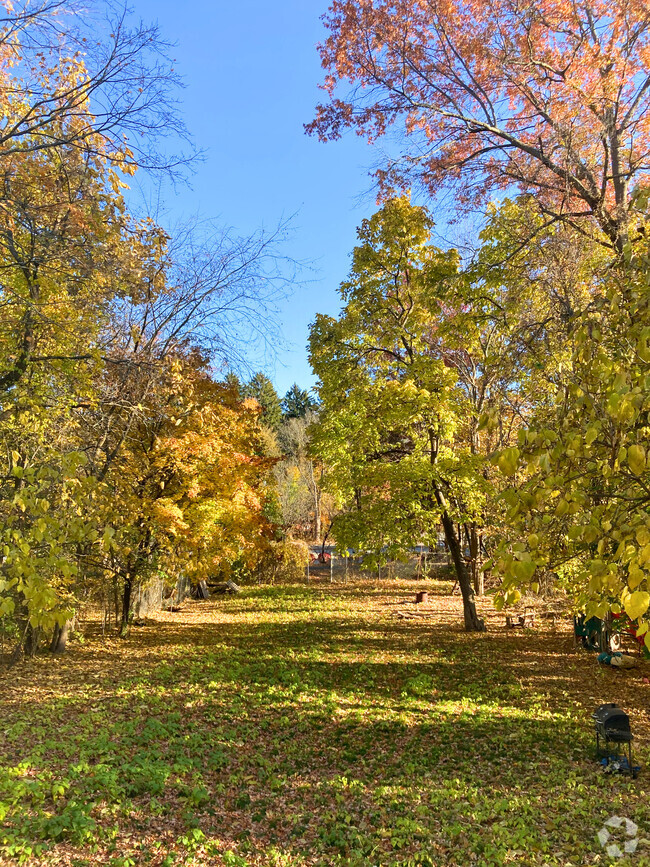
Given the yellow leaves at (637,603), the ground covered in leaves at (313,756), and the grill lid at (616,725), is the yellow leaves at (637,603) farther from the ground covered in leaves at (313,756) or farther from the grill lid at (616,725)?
the grill lid at (616,725)

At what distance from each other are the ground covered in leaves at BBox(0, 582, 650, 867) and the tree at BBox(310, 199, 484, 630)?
2.83 meters

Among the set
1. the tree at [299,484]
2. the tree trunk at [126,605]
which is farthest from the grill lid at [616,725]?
the tree at [299,484]

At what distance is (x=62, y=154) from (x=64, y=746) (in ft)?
19.3

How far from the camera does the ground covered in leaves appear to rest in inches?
166

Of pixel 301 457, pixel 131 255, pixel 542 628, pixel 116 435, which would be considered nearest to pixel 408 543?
pixel 542 628

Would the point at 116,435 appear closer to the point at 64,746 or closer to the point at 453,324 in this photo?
the point at 64,746

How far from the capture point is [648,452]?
1.79m

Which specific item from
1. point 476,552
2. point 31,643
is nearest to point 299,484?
point 476,552

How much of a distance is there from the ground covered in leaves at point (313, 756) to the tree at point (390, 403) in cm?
283

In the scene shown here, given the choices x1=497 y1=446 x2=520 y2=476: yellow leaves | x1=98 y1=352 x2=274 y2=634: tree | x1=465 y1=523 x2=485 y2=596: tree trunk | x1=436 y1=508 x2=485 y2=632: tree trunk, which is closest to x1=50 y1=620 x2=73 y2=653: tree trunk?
x1=98 y1=352 x2=274 y2=634: tree

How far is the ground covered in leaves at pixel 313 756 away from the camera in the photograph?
4.21 meters

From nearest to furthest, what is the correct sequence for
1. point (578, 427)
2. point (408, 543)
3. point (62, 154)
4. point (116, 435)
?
point (578, 427)
point (62, 154)
point (116, 435)
point (408, 543)

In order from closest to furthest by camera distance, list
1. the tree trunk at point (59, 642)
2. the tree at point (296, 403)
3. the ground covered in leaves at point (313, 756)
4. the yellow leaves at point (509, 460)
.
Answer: the yellow leaves at point (509, 460), the ground covered in leaves at point (313, 756), the tree trunk at point (59, 642), the tree at point (296, 403)

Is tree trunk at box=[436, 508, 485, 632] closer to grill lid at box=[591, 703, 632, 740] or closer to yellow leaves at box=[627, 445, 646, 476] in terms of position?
grill lid at box=[591, 703, 632, 740]
